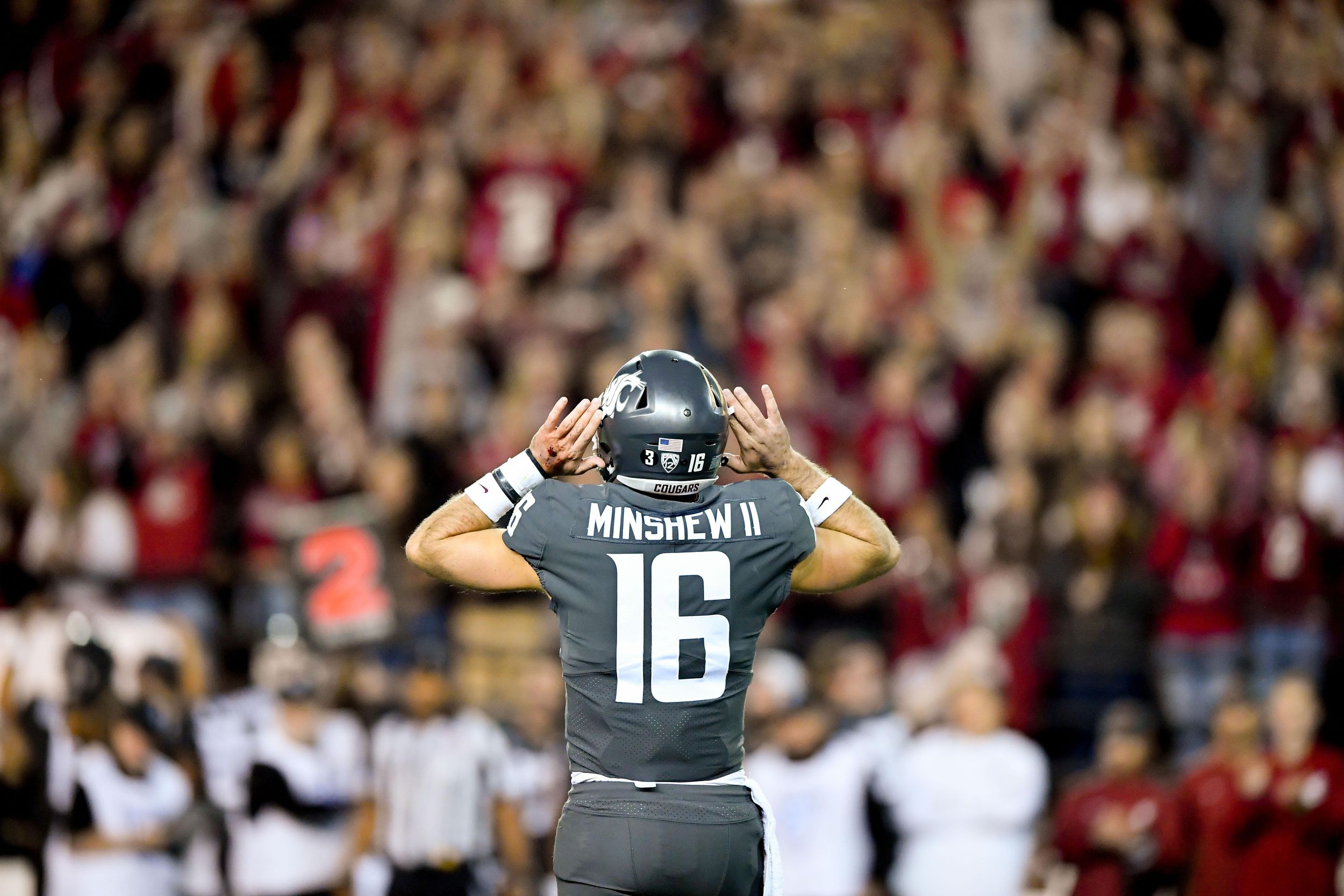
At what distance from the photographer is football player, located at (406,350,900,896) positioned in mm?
4523

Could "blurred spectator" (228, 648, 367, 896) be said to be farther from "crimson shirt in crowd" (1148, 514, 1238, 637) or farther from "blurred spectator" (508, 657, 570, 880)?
"crimson shirt in crowd" (1148, 514, 1238, 637)

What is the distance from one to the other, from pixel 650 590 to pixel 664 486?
0.30 metres

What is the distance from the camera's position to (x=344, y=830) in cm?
977

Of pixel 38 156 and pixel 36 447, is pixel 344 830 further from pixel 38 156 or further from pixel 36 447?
pixel 38 156

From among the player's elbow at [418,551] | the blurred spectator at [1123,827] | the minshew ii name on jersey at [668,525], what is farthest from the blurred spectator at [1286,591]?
the player's elbow at [418,551]

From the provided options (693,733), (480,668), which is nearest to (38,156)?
(480,668)

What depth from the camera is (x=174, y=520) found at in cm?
1163

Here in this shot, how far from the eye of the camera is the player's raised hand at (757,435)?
4906 mm

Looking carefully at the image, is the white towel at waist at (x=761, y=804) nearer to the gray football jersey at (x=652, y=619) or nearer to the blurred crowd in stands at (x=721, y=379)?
the gray football jersey at (x=652, y=619)

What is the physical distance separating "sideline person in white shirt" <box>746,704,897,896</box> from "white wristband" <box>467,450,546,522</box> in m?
4.59

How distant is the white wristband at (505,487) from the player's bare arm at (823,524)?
0.56 metres

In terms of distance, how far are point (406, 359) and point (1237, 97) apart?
22.4 ft

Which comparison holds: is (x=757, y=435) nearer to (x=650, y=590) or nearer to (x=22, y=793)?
(x=650, y=590)

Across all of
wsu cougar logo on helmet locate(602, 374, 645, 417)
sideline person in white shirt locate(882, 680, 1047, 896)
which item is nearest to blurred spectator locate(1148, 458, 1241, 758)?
sideline person in white shirt locate(882, 680, 1047, 896)
